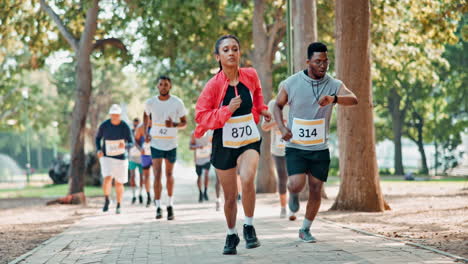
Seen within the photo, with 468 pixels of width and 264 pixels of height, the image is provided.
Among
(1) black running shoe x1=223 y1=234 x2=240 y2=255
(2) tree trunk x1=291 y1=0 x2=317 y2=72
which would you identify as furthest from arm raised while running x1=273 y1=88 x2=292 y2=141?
(2) tree trunk x1=291 y1=0 x2=317 y2=72

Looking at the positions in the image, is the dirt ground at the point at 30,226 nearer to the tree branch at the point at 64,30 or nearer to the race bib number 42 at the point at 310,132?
the race bib number 42 at the point at 310,132

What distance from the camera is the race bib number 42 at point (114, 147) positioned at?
15609mm

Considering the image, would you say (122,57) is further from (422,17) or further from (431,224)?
(431,224)

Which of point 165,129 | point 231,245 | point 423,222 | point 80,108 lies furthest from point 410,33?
point 231,245

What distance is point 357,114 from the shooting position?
44.3 feet

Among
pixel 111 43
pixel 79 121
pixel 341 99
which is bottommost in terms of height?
pixel 341 99

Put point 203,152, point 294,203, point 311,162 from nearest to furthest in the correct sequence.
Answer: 1. point 311,162
2. point 294,203
3. point 203,152

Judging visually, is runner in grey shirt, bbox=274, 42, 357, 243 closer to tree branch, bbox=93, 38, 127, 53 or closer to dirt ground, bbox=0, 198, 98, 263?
dirt ground, bbox=0, 198, 98, 263

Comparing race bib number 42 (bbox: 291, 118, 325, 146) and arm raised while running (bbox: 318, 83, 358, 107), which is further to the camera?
race bib number 42 (bbox: 291, 118, 325, 146)

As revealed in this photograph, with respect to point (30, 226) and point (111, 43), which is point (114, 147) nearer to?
point (30, 226)

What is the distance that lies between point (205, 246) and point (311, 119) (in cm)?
193

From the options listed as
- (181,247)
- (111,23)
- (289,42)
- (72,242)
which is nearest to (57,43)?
(111,23)

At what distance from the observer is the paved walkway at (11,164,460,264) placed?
7.46 m

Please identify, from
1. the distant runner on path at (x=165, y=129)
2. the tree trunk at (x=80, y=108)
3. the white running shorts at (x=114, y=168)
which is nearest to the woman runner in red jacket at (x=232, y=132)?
the distant runner on path at (x=165, y=129)
